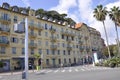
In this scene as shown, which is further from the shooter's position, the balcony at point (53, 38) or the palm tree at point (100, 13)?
the balcony at point (53, 38)

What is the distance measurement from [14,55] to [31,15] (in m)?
14.1

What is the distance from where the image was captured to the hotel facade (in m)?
53.2

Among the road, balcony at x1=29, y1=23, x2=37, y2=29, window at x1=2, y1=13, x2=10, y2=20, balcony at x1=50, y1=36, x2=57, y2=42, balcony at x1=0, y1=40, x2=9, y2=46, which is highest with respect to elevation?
window at x1=2, y1=13, x2=10, y2=20

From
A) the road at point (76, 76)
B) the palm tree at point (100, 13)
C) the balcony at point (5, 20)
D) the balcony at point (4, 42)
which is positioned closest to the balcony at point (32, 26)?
the balcony at point (5, 20)

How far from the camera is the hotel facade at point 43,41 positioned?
53156 mm

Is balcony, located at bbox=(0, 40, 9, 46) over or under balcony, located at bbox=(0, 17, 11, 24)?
under

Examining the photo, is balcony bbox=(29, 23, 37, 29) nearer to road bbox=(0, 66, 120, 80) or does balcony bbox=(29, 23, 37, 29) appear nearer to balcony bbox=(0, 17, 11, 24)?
balcony bbox=(0, 17, 11, 24)

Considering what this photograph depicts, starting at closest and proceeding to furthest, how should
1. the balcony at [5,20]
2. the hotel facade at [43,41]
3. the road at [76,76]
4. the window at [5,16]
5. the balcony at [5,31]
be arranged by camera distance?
the road at [76,76], the balcony at [5,31], the balcony at [5,20], the window at [5,16], the hotel facade at [43,41]

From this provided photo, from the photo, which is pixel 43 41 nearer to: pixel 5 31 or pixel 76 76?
pixel 5 31

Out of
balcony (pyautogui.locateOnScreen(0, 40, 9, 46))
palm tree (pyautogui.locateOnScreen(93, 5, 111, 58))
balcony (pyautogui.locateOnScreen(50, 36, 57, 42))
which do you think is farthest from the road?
balcony (pyautogui.locateOnScreen(50, 36, 57, 42))

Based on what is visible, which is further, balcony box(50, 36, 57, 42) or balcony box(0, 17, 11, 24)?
balcony box(50, 36, 57, 42)

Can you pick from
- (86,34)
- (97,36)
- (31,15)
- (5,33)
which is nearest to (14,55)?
(5,33)

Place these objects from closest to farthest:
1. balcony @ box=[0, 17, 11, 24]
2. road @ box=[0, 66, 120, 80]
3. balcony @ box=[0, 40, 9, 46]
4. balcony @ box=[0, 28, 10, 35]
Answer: road @ box=[0, 66, 120, 80], balcony @ box=[0, 40, 9, 46], balcony @ box=[0, 28, 10, 35], balcony @ box=[0, 17, 11, 24]

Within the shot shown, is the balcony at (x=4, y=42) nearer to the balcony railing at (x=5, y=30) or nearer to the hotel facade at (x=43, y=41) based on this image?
the hotel facade at (x=43, y=41)
